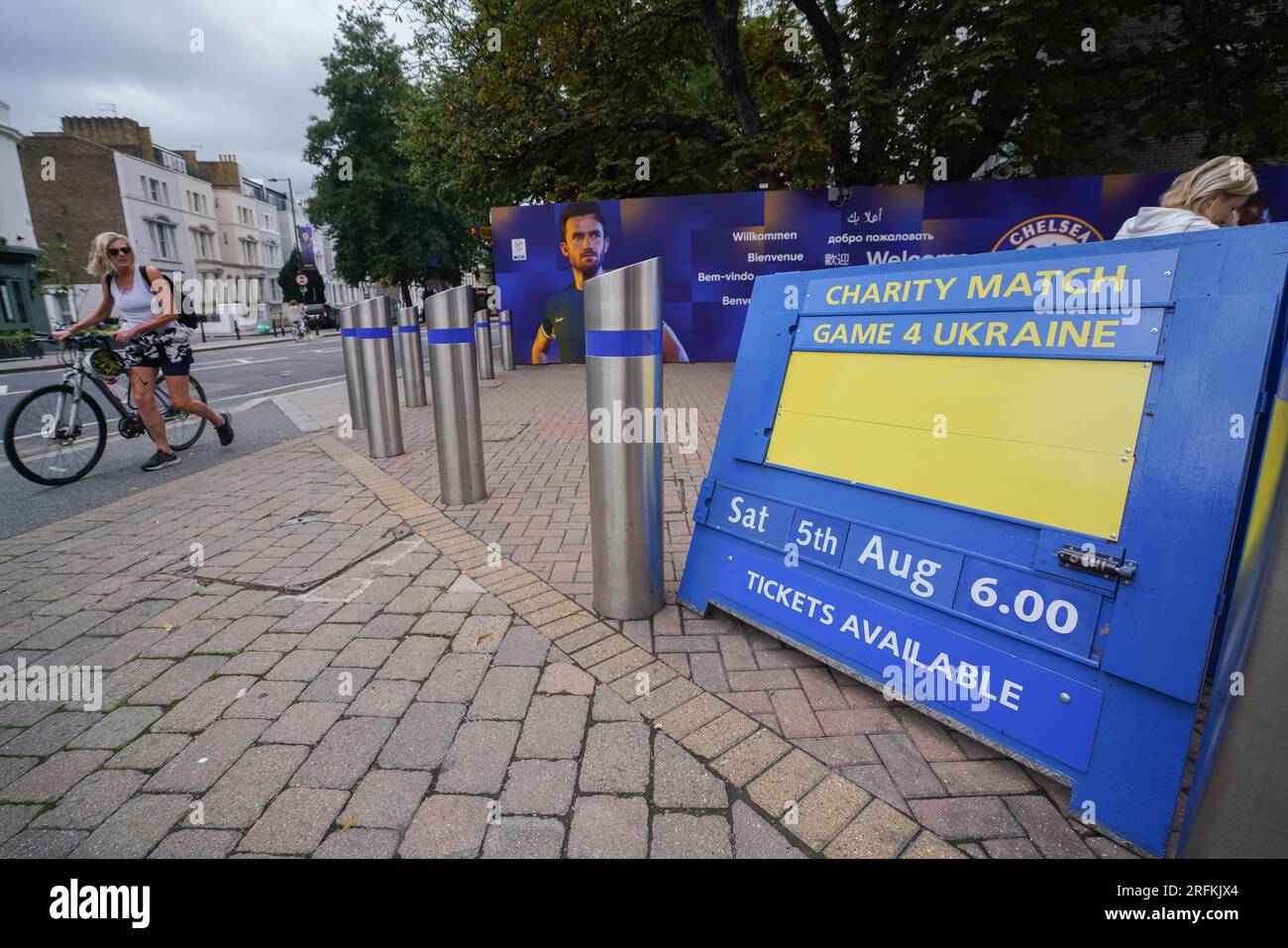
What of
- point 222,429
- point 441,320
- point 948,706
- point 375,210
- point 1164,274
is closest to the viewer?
point 1164,274

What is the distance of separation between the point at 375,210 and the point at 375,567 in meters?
34.6

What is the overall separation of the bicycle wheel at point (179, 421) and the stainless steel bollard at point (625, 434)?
570 cm

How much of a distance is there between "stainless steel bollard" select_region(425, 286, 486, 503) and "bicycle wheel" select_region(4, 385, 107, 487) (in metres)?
3.45

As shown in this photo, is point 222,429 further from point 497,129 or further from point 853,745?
point 497,129

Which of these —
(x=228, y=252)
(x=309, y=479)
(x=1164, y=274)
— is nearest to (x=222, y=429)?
(x=309, y=479)

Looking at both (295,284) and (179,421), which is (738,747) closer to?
(179,421)

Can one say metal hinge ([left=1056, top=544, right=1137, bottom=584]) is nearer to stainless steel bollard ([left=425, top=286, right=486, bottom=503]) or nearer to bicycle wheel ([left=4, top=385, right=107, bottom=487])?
stainless steel bollard ([left=425, top=286, right=486, bottom=503])

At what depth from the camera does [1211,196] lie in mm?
2676

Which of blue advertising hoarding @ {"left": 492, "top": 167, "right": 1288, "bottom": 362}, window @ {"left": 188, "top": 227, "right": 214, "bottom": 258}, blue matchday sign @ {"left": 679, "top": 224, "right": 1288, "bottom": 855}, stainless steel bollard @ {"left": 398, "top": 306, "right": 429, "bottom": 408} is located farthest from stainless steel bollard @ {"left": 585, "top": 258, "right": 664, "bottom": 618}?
window @ {"left": 188, "top": 227, "right": 214, "bottom": 258}

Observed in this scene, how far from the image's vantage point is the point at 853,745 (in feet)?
7.24

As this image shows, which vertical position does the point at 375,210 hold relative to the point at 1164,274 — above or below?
above

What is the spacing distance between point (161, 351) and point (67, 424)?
3.20 feet

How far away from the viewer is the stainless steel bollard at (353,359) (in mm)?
6859

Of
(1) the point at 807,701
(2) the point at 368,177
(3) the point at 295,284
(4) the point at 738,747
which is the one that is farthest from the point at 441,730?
(3) the point at 295,284
